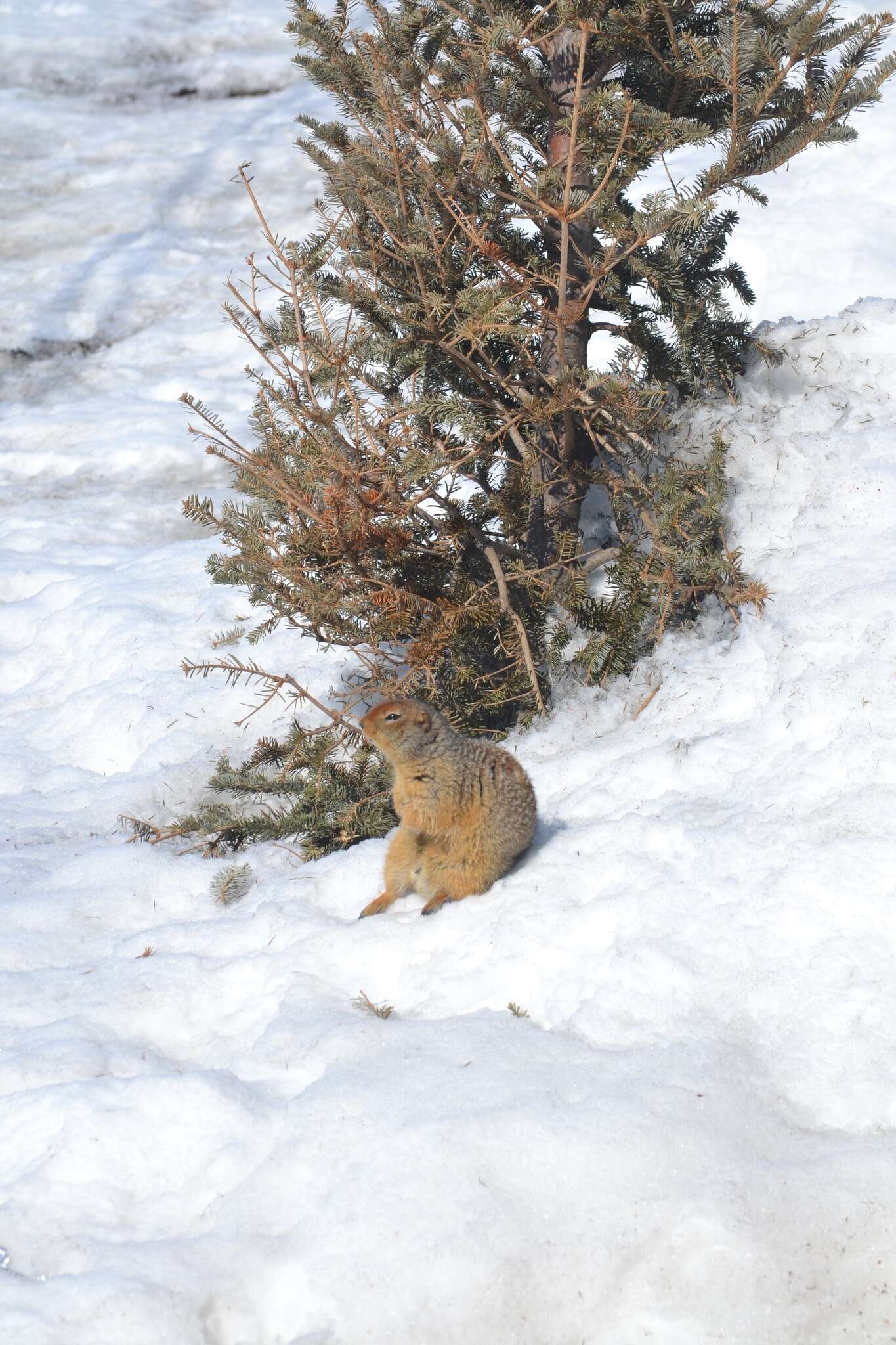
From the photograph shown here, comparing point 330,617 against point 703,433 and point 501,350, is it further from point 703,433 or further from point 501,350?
point 703,433

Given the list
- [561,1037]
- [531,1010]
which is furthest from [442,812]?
[561,1037]

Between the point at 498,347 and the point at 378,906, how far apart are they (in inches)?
A: 93.6

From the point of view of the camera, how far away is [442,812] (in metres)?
3.73

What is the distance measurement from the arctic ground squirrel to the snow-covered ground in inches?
5.9

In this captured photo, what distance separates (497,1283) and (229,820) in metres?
2.53

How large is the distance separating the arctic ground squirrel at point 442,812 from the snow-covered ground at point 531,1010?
150mm

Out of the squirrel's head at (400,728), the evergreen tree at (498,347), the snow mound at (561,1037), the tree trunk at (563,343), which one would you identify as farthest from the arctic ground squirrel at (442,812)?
the tree trunk at (563,343)

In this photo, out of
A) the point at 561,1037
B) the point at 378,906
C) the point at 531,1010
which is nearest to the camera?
the point at 561,1037

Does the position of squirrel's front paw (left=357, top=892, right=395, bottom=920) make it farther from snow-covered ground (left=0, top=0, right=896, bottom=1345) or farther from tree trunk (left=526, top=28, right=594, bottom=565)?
tree trunk (left=526, top=28, right=594, bottom=565)

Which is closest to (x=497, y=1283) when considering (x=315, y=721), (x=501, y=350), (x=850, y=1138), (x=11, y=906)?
(x=850, y=1138)

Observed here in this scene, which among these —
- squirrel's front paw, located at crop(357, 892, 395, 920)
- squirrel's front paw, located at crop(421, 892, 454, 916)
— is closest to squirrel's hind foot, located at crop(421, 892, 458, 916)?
squirrel's front paw, located at crop(421, 892, 454, 916)

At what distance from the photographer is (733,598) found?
441 centimetres

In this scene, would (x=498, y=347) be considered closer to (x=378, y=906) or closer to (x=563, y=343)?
(x=563, y=343)

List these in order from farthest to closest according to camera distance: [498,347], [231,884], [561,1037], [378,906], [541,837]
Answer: [498,347] → [231,884] → [541,837] → [378,906] → [561,1037]
